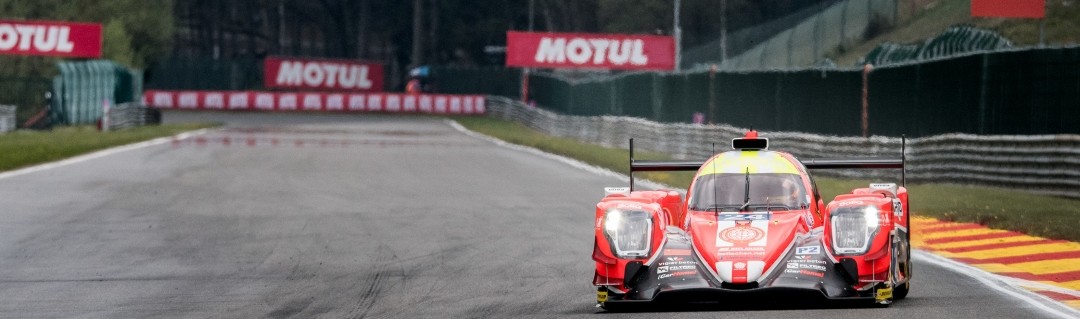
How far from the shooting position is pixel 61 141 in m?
40.0

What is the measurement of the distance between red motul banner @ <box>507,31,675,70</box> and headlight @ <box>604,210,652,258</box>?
5526 centimetres

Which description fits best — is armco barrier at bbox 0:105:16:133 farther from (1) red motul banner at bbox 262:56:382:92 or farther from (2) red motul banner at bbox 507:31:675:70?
(1) red motul banner at bbox 262:56:382:92

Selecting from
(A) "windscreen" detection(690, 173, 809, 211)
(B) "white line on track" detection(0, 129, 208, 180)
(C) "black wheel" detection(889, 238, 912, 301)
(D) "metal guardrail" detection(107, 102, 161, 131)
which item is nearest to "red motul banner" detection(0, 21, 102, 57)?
(D) "metal guardrail" detection(107, 102, 161, 131)

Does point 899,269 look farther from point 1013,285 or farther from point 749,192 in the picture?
point 1013,285

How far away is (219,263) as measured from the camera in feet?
48.6

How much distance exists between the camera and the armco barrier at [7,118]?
48156 mm

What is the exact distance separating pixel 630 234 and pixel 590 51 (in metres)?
56.8

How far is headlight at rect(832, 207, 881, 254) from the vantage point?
10.9 metres

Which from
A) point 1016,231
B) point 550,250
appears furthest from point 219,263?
point 1016,231

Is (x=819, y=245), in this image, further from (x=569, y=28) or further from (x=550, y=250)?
(x=569, y=28)

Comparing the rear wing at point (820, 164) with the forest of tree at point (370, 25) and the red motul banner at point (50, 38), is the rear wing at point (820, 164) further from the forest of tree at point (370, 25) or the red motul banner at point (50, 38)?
the forest of tree at point (370, 25)

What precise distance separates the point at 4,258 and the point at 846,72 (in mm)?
18778

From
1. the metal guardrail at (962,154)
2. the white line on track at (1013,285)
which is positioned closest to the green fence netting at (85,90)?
the metal guardrail at (962,154)

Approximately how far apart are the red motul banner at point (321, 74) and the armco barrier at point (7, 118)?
42077 millimetres
